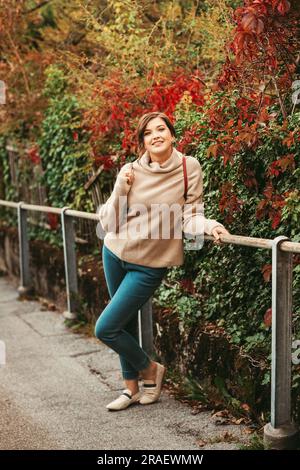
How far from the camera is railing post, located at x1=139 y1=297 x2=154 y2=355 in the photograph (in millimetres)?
6191

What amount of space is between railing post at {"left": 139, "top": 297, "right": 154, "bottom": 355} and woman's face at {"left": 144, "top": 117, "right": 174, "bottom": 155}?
151cm

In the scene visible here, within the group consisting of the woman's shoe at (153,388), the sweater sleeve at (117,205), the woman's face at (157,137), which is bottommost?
the woman's shoe at (153,388)

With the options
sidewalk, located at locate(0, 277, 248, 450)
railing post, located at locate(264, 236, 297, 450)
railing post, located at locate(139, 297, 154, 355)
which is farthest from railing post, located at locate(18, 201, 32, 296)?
railing post, located at locate(264, 236, 297, 450)

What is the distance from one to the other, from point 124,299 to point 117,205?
0.59 m

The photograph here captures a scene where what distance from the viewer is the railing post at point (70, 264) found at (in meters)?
7.89

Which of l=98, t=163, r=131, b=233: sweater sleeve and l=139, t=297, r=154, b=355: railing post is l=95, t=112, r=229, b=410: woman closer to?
l=98, t=163, r=131, b=233: sweater sleeve

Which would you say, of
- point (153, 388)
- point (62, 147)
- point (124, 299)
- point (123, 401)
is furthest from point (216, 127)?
point (62, 147)

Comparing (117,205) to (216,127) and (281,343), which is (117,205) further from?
(281,343)

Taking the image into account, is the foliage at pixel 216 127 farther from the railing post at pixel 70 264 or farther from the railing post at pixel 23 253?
the railing post at pixel 70 264

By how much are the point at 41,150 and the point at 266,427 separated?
574cm

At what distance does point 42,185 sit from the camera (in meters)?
9.95

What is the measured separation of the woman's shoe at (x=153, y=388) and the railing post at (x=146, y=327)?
0.64 meters

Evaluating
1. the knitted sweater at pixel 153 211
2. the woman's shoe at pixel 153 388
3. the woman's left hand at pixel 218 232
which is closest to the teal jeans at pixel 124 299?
the knitted sweater at pixel 153 211

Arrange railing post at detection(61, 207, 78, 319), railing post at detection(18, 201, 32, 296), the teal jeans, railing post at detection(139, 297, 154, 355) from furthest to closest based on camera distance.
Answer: railing post at detection(18, 201, 32, 296) < railing post at detection(61, 207, 78, 319) < railing post at detection(139, 297, 154, 355) < the teal jeans
